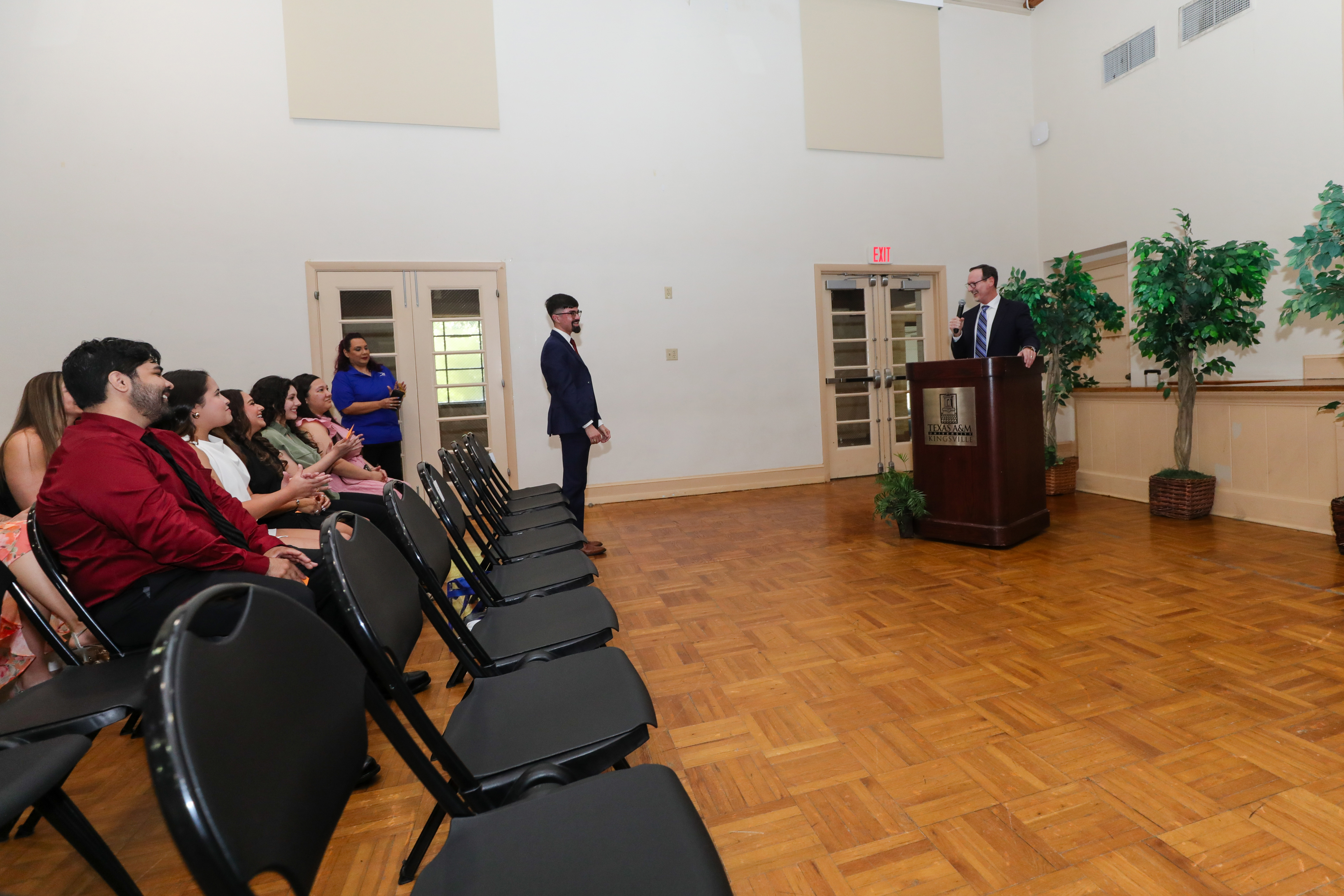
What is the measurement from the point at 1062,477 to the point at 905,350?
84.8 inches

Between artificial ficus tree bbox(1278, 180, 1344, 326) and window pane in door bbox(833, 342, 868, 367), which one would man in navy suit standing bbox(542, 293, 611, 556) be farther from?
artificial ficus tree bbox(1278, 180, 1344, 326)

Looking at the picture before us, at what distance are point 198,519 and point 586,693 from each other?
1390mm

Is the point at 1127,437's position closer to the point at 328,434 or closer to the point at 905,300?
the point at 905,300

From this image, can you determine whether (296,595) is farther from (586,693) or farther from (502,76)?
(502,76)

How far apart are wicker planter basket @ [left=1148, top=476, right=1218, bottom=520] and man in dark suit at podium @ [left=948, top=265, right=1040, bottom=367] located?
4.09 feet

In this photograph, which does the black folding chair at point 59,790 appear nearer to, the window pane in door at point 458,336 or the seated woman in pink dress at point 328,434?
the seated woman in pink dress at point 328,434

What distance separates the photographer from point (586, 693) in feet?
4.91

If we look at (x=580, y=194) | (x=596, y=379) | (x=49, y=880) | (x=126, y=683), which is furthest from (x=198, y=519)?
(x=580, y=194)

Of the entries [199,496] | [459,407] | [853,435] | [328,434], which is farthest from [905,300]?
[199,496]

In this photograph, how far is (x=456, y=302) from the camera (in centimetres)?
610

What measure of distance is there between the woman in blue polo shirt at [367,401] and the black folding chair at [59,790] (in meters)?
3.87

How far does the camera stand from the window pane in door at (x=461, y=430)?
20.2 ft

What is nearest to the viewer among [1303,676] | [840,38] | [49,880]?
[49,880]

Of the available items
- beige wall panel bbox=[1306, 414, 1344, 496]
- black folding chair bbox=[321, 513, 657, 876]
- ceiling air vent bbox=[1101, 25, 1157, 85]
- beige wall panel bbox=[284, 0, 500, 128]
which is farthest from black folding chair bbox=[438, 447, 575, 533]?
ceiling air vent bbox=[1101, 25, 1157, 85]
